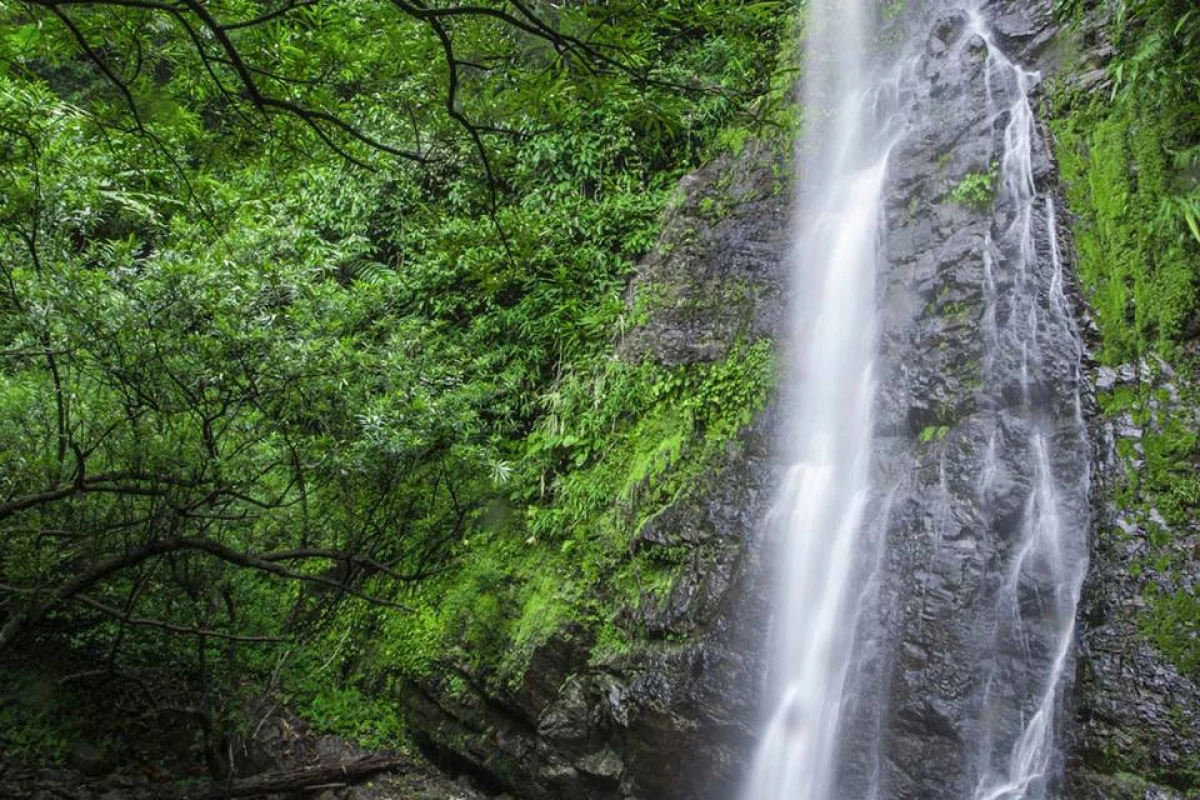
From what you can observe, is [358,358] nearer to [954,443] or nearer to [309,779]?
[309,779]

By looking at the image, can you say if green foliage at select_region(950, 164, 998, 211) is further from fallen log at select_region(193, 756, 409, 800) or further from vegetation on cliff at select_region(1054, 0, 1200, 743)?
fallen log at select_region(193, 756, 409, 800)

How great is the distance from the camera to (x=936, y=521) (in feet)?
17.3

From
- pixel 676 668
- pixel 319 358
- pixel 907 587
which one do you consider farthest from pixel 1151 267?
pixel 319 358

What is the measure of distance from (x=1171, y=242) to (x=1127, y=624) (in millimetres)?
2578

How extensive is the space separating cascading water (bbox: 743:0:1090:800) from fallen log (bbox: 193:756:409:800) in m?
3.28

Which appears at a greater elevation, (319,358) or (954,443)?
(954,443)

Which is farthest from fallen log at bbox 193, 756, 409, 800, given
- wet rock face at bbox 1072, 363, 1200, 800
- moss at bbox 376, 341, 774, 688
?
wet rock face at bbox 1072, 363, 1200, 800

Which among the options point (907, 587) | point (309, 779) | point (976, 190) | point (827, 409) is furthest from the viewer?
point (827, 409)

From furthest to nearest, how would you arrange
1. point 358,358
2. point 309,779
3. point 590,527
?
1. point 590,527
2. point 309,779
3. point 358,358

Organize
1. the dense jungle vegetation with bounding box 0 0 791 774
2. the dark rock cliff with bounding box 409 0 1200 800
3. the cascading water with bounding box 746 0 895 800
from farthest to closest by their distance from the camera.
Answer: the cascading water with bounding box 746 0 895 800
the dark rock cliff with bounding box 409 0 1200 800
the dense jungle vegetation with bounding box 0 0 791 774

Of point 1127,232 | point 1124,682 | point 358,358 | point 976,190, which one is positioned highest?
point 976,190

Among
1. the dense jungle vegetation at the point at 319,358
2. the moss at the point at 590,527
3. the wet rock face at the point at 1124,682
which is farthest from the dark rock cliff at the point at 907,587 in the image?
the dense jungle vegetation at the point at 319,358

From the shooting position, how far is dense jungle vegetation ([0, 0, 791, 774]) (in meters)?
2.66

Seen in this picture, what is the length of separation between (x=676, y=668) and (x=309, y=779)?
306 cm
